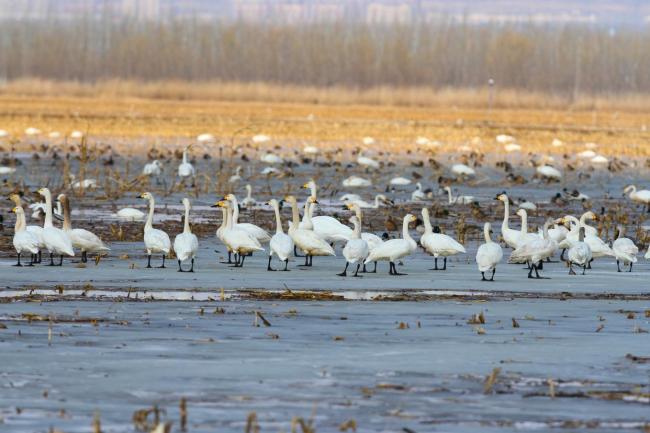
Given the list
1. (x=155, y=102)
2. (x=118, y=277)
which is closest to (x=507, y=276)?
(x=118, y=277)

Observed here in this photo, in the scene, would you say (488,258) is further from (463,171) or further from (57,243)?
(463,171)

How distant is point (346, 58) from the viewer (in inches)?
3396

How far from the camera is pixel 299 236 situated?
1686 centimetres

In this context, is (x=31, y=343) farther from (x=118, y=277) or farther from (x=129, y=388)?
(x=118, y=277)

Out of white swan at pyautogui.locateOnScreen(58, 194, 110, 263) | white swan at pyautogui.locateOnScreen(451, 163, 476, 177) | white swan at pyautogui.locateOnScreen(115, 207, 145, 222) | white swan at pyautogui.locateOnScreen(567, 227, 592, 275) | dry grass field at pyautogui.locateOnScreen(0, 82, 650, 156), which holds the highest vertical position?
→ white swan at pyautogui.locateOnScreen(567, 227, 592, 275)

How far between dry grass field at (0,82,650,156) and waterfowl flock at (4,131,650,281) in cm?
1096

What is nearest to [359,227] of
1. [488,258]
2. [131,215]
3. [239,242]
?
[239,242]

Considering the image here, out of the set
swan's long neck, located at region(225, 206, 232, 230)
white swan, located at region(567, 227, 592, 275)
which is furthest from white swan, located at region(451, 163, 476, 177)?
white swan, located at region(567, 227, 592, 275)

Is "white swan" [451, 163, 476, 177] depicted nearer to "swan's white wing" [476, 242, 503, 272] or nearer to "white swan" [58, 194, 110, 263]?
"white swan" [58, 194, 110, 263]

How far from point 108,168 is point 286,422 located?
25932 millimetres

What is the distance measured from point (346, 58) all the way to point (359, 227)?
70.1 metres

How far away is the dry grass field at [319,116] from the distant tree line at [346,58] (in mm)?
3892

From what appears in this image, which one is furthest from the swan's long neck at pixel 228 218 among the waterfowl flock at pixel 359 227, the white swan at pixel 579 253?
the white swan at pixel 579 253

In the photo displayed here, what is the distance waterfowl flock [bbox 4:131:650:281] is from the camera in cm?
1608
